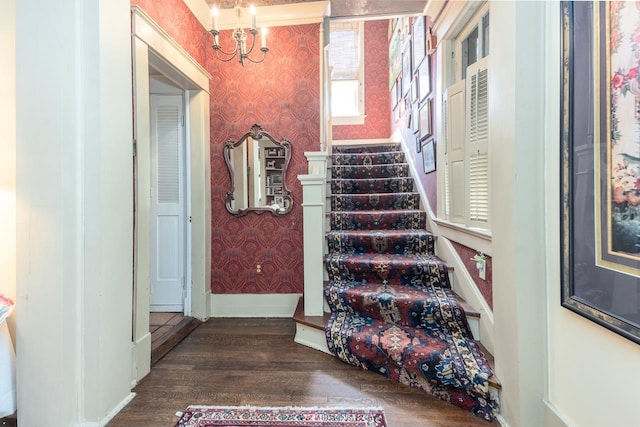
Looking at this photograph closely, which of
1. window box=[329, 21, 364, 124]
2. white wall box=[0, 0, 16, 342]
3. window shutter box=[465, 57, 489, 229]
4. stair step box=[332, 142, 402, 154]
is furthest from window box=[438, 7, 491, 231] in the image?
window box=[329, 21, 364, 124]

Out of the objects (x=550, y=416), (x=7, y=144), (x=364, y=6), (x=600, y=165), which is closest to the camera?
(x=600, y=165)

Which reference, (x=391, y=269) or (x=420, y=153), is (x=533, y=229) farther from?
(x=420, y=153)

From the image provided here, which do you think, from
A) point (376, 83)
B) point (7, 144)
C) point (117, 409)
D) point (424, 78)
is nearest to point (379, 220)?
point (424, 78)

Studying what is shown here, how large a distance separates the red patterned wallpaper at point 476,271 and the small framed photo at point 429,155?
874 mm

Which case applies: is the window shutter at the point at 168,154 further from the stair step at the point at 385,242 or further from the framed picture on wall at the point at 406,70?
the framed picture on wall at the point at 406,70

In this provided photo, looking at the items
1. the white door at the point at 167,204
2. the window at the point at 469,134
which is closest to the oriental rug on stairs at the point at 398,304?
the window at the point at 469,134

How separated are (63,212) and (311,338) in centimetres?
170

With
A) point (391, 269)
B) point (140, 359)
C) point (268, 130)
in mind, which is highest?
point (268, 130)

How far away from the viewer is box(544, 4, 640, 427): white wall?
94cm

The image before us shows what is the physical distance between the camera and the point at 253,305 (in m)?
2.95

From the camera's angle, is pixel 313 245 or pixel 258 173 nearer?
pixel 313 245

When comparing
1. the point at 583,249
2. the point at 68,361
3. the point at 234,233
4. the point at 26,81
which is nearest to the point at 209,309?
the point at 234,233

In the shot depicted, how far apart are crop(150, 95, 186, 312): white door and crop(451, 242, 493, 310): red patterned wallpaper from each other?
2487 mm

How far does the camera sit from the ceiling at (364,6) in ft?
9.33
